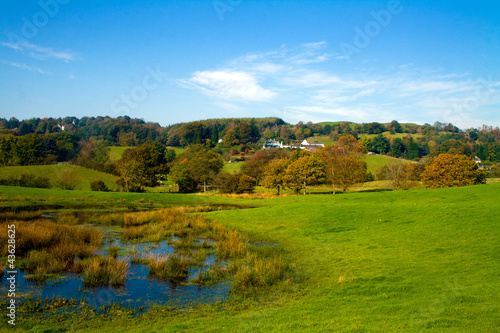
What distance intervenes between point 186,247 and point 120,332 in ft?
30.1

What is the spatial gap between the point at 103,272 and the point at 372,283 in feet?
30.3

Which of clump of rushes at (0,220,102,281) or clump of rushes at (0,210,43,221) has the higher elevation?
clump of rushes at (0,220,102,281)

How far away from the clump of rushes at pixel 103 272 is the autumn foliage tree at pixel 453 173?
50946 mm

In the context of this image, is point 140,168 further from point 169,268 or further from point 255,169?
point 169,268

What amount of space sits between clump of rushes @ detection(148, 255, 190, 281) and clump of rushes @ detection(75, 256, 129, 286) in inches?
42.7

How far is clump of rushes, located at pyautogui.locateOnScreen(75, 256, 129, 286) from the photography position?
1038cm

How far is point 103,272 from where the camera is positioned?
10.7 metres

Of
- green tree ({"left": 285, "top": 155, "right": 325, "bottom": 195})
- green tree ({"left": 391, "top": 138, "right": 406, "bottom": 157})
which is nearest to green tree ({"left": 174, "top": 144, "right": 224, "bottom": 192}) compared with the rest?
green tree ({"left": 285, "top": 155, "right": 325, "bottom": 195})

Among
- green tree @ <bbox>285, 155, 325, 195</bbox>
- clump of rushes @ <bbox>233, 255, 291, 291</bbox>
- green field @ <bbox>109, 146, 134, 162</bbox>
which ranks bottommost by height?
clump of rushes @ <bbox>233, 255, 291, 291</bbox>

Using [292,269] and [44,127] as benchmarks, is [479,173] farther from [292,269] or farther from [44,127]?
[44,127]

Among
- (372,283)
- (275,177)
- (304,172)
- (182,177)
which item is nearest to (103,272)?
(372,283)

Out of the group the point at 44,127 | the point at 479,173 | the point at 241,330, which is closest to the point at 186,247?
the point at 241,330

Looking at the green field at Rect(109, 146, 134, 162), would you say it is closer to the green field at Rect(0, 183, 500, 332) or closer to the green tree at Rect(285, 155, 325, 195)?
the green tree at Rect(285, 155, 325, 195)

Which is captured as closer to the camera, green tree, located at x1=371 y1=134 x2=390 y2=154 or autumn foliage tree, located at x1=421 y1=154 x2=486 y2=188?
autumn foliage tree, located at x1=421 y1=154 x2=486 y2=188
